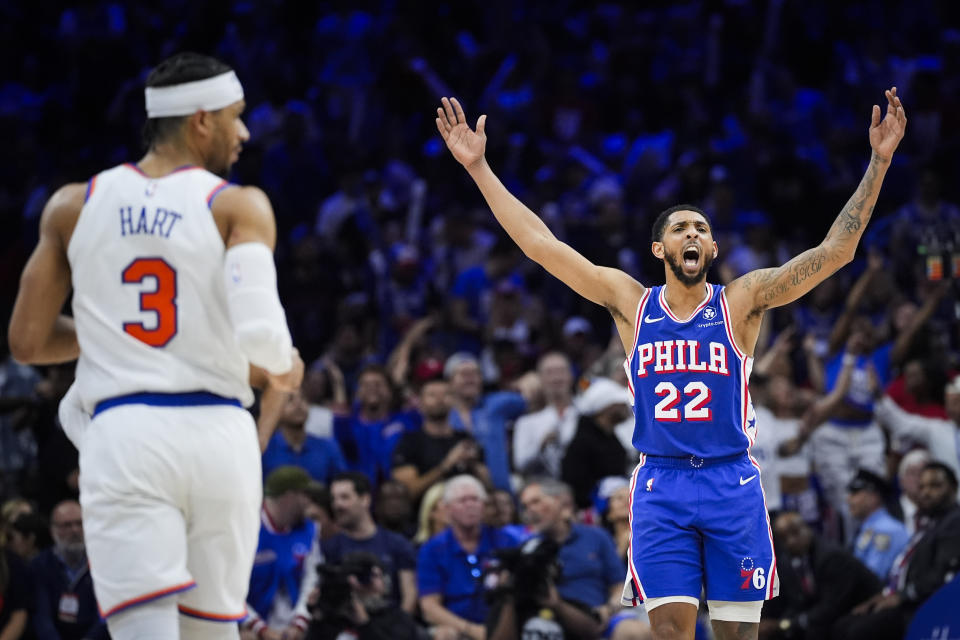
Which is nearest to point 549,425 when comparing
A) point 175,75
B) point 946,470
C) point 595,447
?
point 595,447

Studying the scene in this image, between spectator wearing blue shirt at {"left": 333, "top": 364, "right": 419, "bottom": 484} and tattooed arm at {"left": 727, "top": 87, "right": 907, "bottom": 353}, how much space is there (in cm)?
598

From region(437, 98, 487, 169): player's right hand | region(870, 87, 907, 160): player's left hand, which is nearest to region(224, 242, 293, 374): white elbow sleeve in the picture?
region(437, 98, 487, 169): player's right hand

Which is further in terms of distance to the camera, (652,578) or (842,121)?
(842,121)

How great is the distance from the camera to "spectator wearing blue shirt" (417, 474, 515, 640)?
9.78 m

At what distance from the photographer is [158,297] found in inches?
165

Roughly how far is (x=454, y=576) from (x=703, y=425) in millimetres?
4248

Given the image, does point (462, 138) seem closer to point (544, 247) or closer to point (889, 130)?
point (544, 247)

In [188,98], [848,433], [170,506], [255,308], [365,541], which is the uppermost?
[188,98]

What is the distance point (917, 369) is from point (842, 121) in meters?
5.70

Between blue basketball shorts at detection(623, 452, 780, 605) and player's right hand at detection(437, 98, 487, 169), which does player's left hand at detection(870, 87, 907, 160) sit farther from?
player's right hand at detection(437, 98, 487, 169)

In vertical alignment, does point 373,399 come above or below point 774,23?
below

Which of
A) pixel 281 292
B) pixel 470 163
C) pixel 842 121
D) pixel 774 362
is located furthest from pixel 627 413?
pixel 842 121

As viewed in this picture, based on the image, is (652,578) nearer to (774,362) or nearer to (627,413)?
(627,413)

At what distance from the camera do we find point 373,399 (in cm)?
1192
